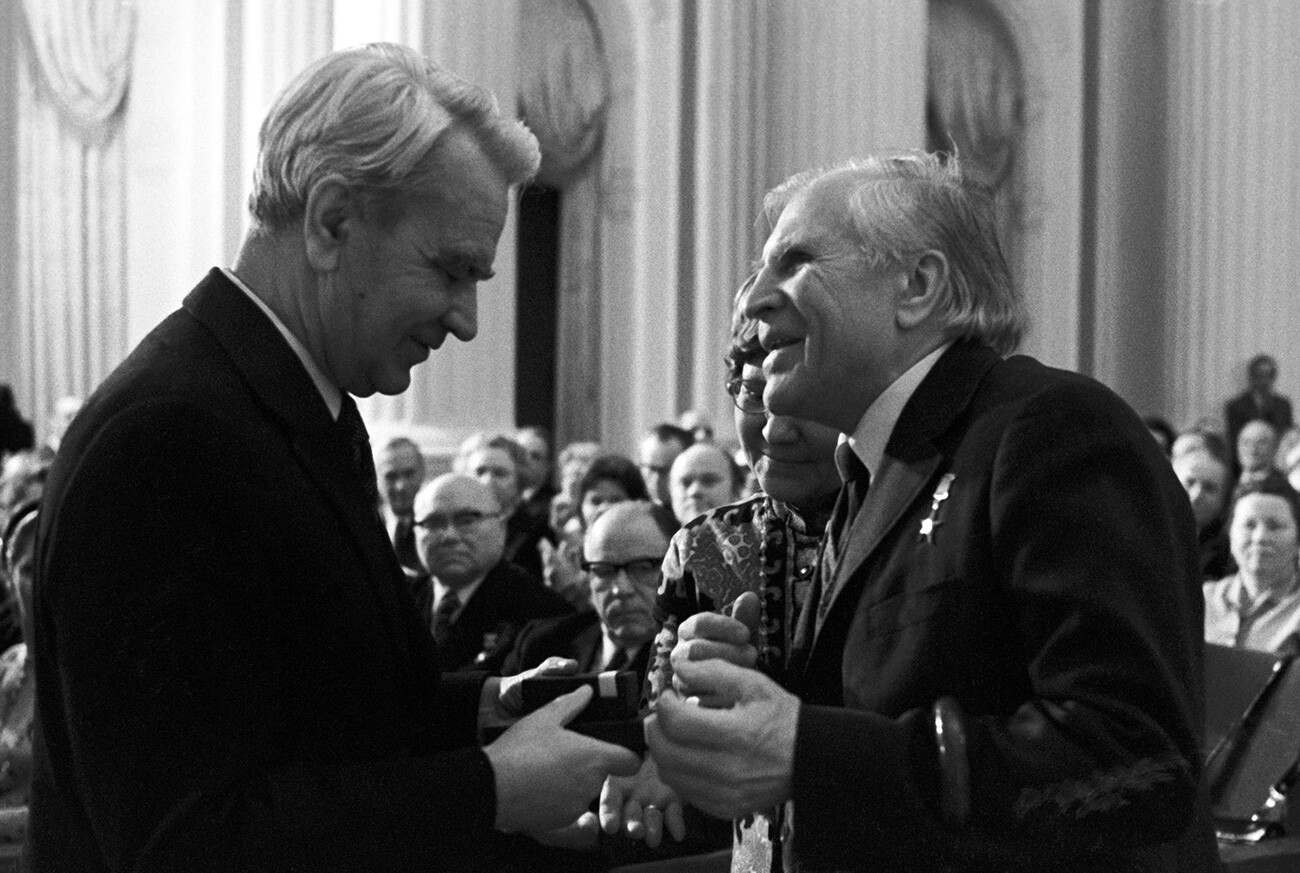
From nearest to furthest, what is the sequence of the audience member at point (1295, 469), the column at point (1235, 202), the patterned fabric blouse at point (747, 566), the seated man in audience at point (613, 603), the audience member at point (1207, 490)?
1. the patterned fabric blouse at point (747, 566)
2. the seated man in audience at point (613, 603)
3. the audience member at point (1295, 469)
4. the audience member at point (1207, 490)
5. the column at point (1235, 202)

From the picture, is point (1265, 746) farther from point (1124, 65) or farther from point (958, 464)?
point (1124, 65)

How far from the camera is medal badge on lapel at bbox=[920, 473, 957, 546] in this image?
2207mm

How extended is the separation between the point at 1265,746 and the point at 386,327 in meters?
3.21

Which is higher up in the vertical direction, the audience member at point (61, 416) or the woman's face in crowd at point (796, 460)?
the woman's face in crowd at point (796, 460)

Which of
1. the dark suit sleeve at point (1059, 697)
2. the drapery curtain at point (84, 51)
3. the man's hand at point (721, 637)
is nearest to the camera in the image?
the dark suit sleeve at point (1059, 697)

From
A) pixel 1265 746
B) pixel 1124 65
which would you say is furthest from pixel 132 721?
pixel 1124 65

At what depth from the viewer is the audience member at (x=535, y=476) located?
9.58 meters

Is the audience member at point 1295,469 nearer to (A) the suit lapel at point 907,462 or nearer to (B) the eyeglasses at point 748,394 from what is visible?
(B) the eyeglasses at point 748,394

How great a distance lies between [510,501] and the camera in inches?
353

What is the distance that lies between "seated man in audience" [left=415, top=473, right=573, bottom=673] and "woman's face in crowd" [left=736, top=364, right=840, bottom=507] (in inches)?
127

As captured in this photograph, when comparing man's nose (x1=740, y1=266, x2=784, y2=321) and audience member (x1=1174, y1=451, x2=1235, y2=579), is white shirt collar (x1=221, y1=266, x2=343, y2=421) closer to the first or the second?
man's nose (x1=740, y1=266, x2=784, y2=321)

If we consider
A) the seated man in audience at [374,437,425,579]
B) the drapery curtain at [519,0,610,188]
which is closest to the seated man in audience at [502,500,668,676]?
the seated man in audience at [374,437,425,579]

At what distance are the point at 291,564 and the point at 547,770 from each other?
326 millimetres

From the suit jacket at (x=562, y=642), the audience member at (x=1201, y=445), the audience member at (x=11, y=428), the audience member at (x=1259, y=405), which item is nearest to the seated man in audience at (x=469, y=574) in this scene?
the suit jacket at (x=562, y=642)
